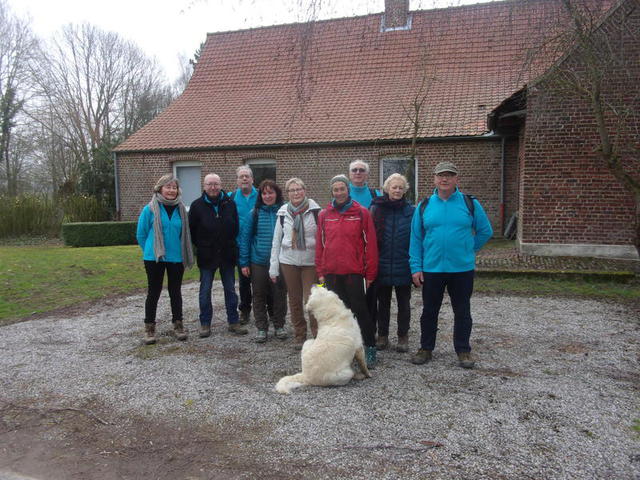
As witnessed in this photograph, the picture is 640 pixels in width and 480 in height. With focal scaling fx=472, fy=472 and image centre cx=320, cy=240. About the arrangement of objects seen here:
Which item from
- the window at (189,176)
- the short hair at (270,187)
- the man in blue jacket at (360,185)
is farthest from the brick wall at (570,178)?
the window at (189,176)

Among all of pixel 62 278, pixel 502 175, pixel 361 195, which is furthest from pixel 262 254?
pixel 502 175

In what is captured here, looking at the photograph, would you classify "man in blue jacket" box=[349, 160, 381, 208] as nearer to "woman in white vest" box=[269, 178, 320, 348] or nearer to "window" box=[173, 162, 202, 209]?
"woman in white vest" box=[269, 178, 320, 348]

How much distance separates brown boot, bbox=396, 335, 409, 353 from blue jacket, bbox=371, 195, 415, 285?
70cm

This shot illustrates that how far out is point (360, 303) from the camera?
4332 millimetres

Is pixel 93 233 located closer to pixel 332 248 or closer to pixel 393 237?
pixel 332 248

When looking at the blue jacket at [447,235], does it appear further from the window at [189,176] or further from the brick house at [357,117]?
the window at [189,176]

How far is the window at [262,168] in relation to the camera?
54.2ft

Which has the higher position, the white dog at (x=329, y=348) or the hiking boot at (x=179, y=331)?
the white dog at (x=329, y=348)

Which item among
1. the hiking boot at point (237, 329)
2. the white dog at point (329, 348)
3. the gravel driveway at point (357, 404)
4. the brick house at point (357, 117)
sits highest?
the brick house at point (357, 117)

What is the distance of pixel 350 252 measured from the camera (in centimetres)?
427

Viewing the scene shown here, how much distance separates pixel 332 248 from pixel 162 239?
1992 mm

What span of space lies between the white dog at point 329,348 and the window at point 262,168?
42.3ft

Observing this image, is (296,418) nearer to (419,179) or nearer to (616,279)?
(616,279)

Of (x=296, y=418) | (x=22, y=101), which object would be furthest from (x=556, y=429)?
(x=22, y=101)
